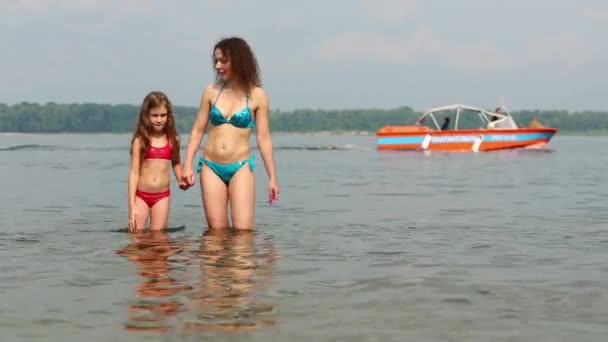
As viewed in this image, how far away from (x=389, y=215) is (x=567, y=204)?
3.69m

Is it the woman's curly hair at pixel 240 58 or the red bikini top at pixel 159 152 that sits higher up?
the woman's curly hair at pixel 240 58

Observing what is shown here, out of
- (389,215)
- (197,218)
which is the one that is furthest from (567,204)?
(197,218)

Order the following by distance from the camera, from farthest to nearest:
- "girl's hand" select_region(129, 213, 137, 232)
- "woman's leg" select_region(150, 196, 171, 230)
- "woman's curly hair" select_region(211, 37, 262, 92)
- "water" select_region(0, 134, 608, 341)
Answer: "woman's leg" select_region(150, 196, 171, 230) < "girl's hand" select_region(129, 213, 137, 232) < "woman's curly hair" select_region(211, 37, 262, 92) < "water" select_region(0, 134, 608, 341)

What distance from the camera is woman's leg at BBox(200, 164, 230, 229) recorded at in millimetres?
9055

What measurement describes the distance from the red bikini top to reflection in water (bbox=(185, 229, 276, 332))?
878 millimetres

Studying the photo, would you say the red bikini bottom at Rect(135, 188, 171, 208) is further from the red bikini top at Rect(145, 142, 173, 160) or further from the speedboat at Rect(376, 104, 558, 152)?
the speedboat at Rect(376, 104, 558, 152)

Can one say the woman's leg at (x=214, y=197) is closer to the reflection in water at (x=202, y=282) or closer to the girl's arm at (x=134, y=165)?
the reflection in water at (x=202, y=282)

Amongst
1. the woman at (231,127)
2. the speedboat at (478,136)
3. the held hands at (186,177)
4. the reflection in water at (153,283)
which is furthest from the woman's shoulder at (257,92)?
the speedboat at (478,136)

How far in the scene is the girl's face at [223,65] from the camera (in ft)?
28.9

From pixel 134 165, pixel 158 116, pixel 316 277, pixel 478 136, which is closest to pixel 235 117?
pixel 158 116

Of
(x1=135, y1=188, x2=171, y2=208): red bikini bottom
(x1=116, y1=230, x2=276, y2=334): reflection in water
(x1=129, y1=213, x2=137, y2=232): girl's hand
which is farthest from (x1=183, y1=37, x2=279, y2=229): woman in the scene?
(x1=129, y1=213, x2=137, y2=232): girl's hand

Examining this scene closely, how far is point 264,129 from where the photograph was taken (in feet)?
29.6

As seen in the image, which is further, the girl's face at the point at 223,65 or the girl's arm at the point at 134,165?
the girl's arm at the point at 134,165

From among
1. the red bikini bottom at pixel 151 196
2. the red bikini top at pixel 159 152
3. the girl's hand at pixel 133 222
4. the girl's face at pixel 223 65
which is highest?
the girl's face at pixel 223 65
